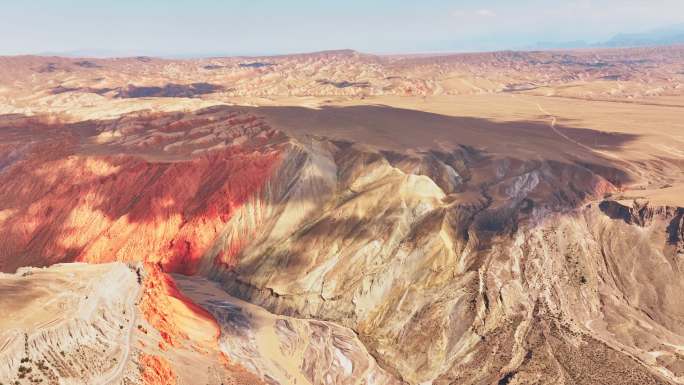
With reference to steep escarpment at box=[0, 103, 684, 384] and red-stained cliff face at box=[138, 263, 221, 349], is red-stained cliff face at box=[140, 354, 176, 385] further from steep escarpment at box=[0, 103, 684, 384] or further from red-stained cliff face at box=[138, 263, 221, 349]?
red-stained cliff face at box=[138, 263, 221, 349]

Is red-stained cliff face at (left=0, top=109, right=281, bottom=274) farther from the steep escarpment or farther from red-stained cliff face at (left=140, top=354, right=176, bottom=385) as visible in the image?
red-stained cliff face at (left=140, top=354, right=176, bottom=385)

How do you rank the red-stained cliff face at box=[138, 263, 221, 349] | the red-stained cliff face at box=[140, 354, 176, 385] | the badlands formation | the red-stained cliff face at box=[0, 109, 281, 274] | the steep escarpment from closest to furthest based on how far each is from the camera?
the red-stained cliff face at box=[140, 354, 176, 385] < the badlands formation < the red-stained cliff face at box=[138, 263, 221, 349] < the steep escarpment < the red-stained cliff face at box=[0, 109, 281, 274]

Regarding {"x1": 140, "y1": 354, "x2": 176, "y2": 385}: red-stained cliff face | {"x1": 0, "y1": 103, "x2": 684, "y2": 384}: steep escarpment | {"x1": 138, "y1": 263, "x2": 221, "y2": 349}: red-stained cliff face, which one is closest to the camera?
{"x1": 140, "y1": 354, "x2": 176, "y2": 385}: red-stained cliff face

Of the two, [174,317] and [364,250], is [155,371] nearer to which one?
[174,317]

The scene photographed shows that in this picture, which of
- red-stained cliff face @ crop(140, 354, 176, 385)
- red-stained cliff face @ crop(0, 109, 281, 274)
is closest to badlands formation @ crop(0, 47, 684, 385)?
red-stained cliff face @ crop(140, 354, 176, 385)

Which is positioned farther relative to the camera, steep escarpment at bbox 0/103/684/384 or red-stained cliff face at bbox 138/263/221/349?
steep escarpment at bbox 0/103/684/384

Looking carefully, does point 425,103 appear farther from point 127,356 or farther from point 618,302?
point 127,356

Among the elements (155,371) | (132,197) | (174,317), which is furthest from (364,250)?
(132,197)
